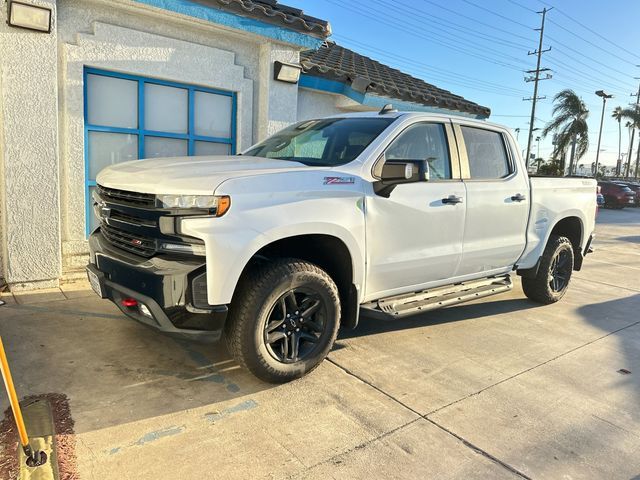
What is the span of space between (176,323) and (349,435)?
1260 millimetres

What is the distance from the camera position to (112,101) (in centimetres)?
615

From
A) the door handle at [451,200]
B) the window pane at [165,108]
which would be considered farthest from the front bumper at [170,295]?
the window pane at [165,108]

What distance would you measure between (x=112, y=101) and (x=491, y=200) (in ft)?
14.9

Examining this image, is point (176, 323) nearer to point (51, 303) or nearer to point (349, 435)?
point (349, 435)

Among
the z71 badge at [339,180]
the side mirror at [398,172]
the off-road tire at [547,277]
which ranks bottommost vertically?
the off-road tire at [547,277]

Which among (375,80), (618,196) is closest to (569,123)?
(618,196)

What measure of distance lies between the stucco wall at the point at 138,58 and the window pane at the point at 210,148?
23 cm

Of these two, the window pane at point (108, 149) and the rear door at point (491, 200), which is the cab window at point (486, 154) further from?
the window pane at point (108, 149)

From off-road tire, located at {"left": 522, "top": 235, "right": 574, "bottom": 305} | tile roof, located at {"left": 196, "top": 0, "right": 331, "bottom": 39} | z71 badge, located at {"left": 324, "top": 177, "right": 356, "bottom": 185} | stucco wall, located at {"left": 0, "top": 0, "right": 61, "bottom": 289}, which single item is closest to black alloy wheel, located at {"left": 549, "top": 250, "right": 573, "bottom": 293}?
off-road tire, located at {"left": 522, "top": 235, "right": 574, "bottom": 305}

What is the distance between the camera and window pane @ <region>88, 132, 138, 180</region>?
6.11 metres

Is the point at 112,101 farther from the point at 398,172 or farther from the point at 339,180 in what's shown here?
the point at 398,172

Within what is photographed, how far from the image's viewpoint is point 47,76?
5.36 m

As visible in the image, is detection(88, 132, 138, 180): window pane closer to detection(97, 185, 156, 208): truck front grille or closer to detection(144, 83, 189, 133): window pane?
detection(144, 83, 189, 133): window pane

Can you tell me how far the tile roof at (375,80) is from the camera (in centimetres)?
805
